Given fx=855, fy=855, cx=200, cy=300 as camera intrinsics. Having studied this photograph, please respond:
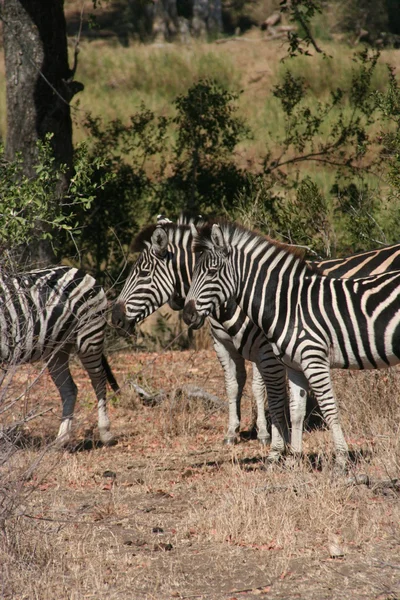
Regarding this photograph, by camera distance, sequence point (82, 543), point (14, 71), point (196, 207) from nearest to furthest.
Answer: point (82, 543)
point (14, 71)
point (196, 207)

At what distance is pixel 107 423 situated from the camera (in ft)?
29.8

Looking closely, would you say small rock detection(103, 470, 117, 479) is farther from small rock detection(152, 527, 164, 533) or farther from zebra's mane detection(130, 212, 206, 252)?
zebra's mane detection(130, 212, 206, 252)

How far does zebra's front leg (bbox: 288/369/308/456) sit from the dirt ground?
0.86 ft

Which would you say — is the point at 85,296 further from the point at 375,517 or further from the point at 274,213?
the point at 274,213

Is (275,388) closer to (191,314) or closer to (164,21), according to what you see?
(191,314)

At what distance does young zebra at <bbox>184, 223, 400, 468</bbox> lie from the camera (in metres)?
6.99

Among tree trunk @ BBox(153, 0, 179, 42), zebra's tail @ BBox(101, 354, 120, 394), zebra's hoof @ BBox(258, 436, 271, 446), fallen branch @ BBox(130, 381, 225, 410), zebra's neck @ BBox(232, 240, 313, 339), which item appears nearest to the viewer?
zebra's neck @ BBox(232, 240, 313, 339)

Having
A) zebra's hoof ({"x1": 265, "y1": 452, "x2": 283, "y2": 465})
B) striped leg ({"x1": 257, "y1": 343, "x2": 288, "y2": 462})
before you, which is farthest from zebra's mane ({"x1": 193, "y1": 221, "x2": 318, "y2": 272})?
zebra's hoof ({"x1": 265, "y1": 452, "x2": 283, "y2": 465})

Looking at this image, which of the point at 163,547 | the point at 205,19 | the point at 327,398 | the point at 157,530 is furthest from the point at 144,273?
the point at 205,19

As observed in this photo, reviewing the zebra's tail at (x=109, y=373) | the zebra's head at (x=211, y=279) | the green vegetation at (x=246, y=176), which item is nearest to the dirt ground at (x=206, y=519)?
the zebra's tail at (x=109, y=373)

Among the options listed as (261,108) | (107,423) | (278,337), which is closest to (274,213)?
(107,423)

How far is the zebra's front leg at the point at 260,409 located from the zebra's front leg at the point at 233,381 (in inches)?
6.3

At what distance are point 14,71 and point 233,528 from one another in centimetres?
877

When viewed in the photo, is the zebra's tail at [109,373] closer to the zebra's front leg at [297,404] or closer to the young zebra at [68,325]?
the young zebra at [68,325]
